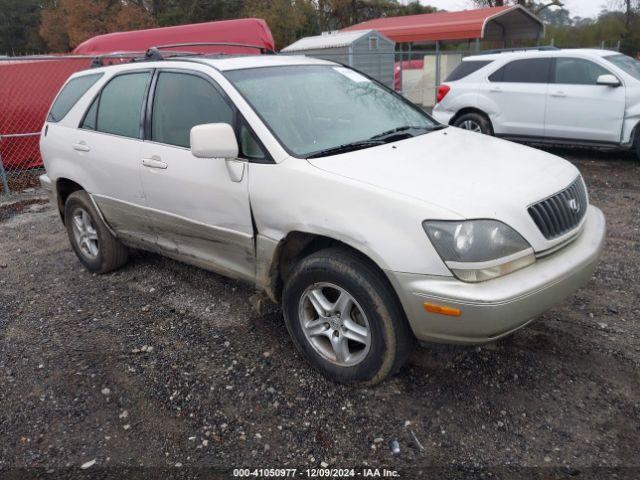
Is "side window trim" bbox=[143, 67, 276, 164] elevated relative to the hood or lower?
elevated

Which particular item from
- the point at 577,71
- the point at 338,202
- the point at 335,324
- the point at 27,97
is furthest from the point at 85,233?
the point at 577,71

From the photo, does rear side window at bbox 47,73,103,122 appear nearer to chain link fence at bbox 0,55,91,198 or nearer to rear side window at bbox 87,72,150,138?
rear side window at bbox 87,72,150,138

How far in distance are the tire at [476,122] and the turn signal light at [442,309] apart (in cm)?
711

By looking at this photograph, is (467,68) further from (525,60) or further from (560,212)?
(560,212)

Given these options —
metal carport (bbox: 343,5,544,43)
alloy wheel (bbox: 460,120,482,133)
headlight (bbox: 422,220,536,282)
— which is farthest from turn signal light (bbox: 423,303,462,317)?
metal carport (bbox: 343,5,544,43)

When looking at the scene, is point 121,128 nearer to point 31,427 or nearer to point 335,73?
point 335,73

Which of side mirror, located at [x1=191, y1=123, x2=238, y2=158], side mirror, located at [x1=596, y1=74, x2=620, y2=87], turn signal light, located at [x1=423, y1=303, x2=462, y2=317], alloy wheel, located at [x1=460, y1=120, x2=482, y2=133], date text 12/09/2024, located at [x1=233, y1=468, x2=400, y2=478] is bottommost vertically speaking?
alloy wheel, located at [x1=460, y1=120, x2=482, y2=133]

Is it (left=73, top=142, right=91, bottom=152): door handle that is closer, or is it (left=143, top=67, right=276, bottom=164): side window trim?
(left=143, top=67, right=276, bottom=164): side window trim

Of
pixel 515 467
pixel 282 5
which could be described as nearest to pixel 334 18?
pixel 282 5

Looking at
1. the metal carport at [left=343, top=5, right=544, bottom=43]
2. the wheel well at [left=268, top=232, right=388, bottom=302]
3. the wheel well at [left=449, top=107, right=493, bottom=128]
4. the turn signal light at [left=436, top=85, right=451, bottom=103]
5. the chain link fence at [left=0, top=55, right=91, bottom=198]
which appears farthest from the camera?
the metal carport at [left=343, top=5, right=544, bottom=43]

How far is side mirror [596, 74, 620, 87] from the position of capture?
7.82 meters

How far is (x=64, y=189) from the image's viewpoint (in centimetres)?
505

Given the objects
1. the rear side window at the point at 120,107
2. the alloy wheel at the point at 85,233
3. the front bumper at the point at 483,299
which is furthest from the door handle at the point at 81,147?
the front bumper at the point at 483,299

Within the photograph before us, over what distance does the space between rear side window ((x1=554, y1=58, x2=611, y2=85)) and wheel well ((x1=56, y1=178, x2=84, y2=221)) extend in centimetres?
706
